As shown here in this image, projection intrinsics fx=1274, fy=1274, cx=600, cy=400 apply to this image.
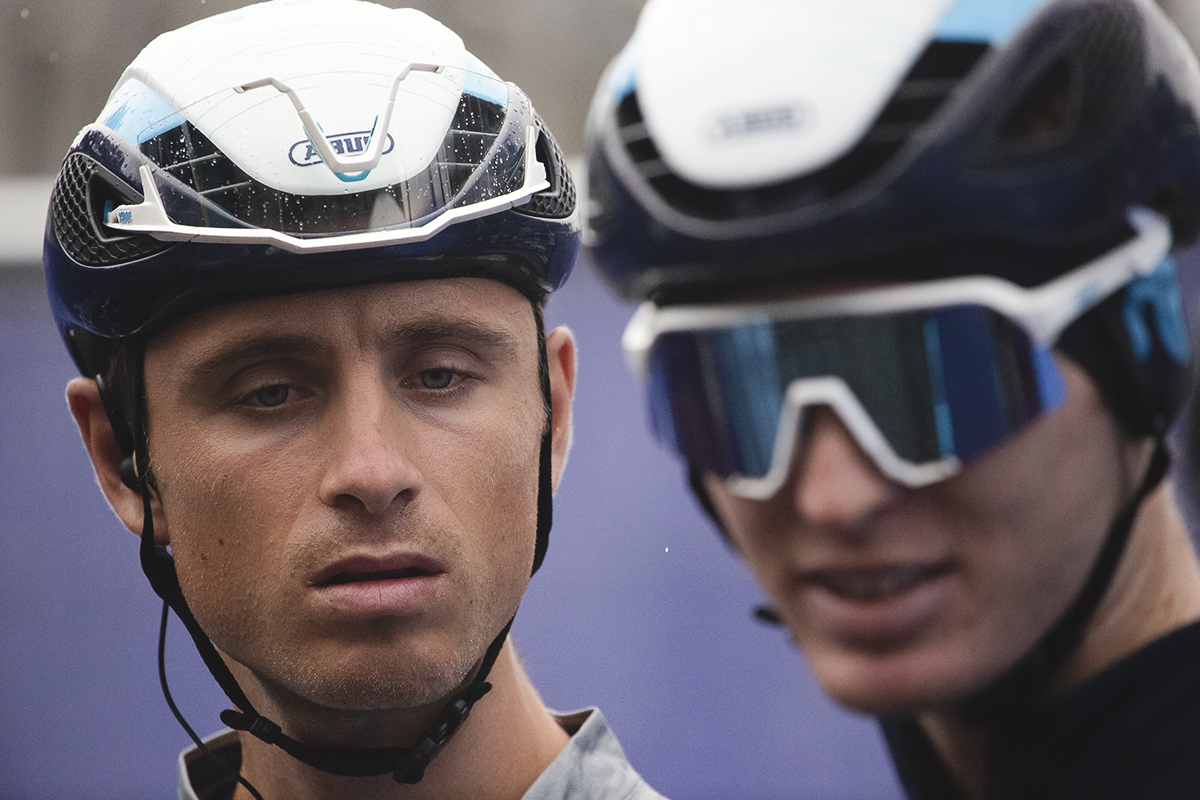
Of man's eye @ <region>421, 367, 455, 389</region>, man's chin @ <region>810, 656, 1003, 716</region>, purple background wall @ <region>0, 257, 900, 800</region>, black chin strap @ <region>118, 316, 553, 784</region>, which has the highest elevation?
man's eye @ <region>421, 367, 455, 389</region>

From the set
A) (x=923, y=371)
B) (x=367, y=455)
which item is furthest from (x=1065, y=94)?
(x=367, y=455)

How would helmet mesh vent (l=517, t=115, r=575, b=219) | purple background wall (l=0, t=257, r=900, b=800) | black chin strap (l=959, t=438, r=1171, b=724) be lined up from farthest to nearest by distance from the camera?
purple background wall (l=0, t=257, r=900, b=800) → helmet mesh vent (l=517, t=115, r=575, b=219) → black chin strap (l=959, t=438, r=1171, b=724)

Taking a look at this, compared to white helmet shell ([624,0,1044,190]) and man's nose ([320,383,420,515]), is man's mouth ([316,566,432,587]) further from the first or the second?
white helmet shell ([624,0,1044,190])

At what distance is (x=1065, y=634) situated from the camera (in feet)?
5.00

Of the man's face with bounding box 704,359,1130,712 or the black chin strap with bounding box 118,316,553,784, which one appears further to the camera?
the black chin strap with bounding box 118,316,553,784

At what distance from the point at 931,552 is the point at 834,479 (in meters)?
0.13

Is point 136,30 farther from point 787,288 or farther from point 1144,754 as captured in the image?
point 1144,754

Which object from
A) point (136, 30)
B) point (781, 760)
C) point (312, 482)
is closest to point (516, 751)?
point (312, 482)

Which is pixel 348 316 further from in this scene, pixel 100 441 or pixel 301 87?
pixel 100 441

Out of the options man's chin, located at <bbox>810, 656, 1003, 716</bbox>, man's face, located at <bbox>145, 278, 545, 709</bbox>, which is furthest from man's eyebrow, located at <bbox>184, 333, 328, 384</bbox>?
man's chin, located at <bbox>810, 656, 1003, 716</bbox>

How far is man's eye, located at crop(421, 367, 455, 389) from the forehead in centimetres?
7

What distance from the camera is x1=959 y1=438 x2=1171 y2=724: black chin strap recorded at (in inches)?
59.6

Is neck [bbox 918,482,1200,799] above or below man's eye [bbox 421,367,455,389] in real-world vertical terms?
below

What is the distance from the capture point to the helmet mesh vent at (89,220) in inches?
98.1
